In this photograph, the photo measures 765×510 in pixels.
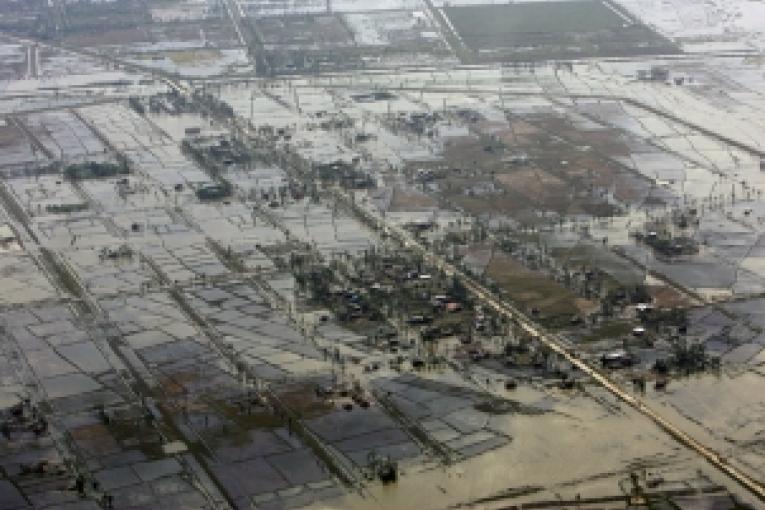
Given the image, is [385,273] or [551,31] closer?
[385,273]

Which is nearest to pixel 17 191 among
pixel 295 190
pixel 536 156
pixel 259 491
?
pixel 295 190

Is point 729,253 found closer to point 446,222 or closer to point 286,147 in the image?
point 446,222

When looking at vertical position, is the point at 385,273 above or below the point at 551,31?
below

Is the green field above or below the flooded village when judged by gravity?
above

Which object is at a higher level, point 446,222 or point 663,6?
point 663,6

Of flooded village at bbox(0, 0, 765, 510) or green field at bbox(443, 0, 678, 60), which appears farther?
green field at bbox(443, 0, 678, 60)

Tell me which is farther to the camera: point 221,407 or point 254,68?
point 254,68

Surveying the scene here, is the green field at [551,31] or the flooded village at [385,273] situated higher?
the green field at [551,31]

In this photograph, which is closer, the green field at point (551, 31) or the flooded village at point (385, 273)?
the flooded village at point (385, 273)
